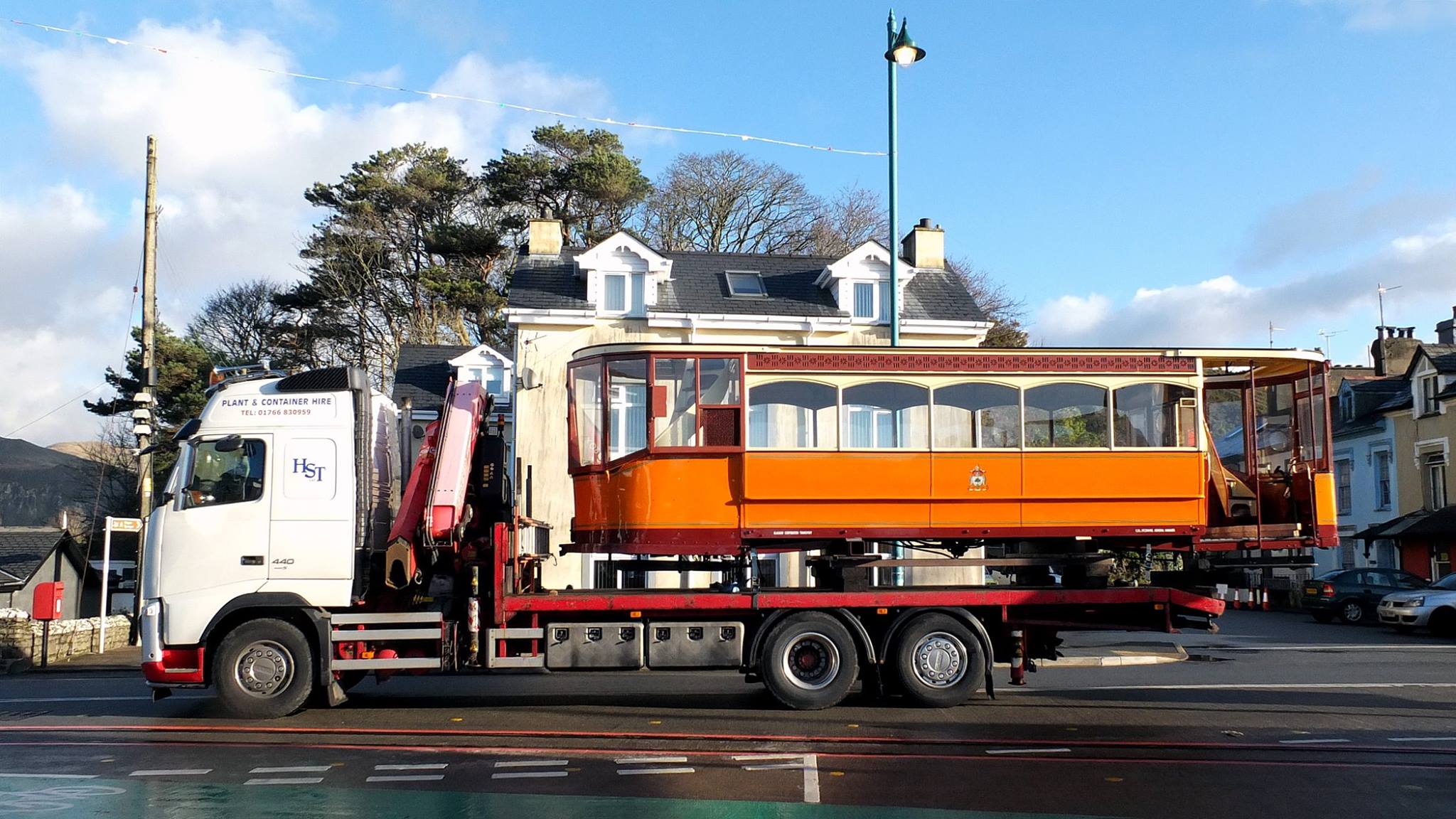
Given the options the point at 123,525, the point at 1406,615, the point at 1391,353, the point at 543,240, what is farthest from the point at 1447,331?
the point at 123,525

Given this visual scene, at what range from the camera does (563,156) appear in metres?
46.6

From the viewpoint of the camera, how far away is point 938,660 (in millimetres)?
12289

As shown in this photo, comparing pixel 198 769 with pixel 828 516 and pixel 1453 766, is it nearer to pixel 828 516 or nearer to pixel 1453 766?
pixel 828 516

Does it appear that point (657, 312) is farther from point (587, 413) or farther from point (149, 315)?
point (587, 413)

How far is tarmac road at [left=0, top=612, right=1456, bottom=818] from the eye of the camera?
8.14 meters

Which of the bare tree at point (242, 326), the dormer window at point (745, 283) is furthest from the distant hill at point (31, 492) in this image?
the dormer window at point (745, 283)

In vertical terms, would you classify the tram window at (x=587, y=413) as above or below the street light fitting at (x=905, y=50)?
below

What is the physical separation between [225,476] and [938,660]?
24.8 feet

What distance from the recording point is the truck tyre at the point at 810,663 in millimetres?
12148

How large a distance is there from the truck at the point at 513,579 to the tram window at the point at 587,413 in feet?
0.14

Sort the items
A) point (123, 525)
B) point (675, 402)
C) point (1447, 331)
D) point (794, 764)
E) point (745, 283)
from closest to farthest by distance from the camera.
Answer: point (794, 764)
point (675, 402)
point (123, 525)
point (745, 283)
point (1447, 331)

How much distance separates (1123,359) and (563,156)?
3658 centimetres

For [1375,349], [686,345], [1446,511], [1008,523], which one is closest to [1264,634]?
[1446,511]

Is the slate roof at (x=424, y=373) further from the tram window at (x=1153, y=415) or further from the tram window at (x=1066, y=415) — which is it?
the tram window at (x=1153, y=415)
